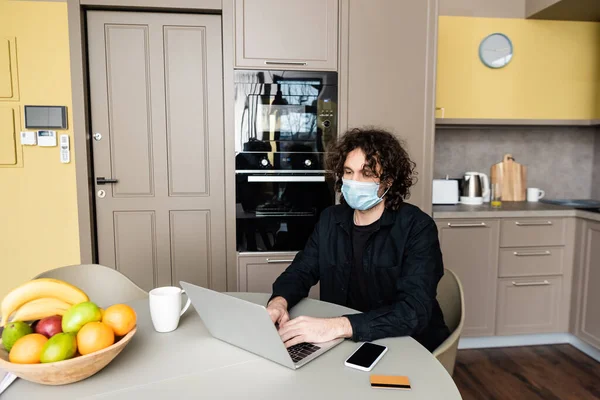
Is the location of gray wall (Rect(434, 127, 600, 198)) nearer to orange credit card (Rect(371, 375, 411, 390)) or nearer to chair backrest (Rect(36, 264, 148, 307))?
chair backrest (Rect(36, 264, 148, 307))

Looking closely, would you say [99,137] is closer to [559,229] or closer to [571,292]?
[559,229]

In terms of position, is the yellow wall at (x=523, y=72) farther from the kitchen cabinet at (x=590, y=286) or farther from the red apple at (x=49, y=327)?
the red apple at (x=49, y=327)

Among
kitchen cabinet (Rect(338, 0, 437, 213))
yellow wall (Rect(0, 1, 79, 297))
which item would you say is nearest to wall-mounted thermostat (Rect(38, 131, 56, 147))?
yellow wall (Rect(0, 1, 79, 297))

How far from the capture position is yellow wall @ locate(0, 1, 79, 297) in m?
2.72

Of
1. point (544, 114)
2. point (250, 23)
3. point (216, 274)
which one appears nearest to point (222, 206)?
point (216, 274)

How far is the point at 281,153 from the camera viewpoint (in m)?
2.64

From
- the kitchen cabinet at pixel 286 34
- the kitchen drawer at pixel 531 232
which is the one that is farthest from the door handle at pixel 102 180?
the kitchen drawer at pixel 531 232

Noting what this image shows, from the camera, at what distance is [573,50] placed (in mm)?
3203

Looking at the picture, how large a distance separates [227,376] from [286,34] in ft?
6.88

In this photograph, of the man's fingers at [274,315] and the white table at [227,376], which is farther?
the man's fingers at [274,315]

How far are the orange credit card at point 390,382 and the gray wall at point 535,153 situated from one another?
8.54 ft

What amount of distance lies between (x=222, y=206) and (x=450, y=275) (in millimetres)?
1584

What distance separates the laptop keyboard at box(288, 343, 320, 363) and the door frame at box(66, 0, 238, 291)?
1635 mm

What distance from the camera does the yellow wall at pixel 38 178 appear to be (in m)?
2.72
